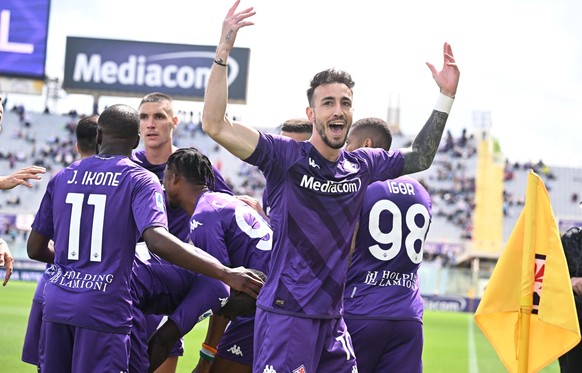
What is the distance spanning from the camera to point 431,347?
18.8m

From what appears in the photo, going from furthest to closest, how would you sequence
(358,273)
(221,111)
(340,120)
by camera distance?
(358,273) → (340,120) → (221,111)

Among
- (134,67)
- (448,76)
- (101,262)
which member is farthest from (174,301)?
(134,67)

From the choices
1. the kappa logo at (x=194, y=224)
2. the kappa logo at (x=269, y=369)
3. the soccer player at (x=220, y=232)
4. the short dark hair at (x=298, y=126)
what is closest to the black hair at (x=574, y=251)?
the short dark hair at (x=298, y=126)

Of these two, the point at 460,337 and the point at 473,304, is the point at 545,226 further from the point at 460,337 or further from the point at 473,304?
the point at 473,304

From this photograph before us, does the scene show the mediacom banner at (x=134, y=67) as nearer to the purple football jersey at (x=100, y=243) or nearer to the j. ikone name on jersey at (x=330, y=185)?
the purple football jersey at (x=100, y=243)

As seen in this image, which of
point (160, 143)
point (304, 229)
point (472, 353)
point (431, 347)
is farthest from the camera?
point (431, 347)

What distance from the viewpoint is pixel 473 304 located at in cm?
3606

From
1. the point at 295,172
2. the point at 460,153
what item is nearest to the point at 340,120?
the point at 295,172

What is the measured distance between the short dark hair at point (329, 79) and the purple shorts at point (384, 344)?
172cm

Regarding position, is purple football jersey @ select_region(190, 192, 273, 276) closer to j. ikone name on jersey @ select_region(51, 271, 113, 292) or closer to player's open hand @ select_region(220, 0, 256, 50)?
j. ikone name on jersey @ select_region(51, 271, 113, 292)

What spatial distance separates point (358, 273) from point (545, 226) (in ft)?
4.45

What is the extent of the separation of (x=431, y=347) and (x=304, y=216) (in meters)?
14.6

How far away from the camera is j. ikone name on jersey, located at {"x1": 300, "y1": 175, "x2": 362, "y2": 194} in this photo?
4930 mm

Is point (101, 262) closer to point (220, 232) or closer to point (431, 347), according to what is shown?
point (220, 232)
